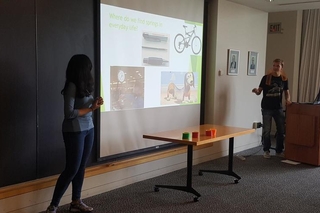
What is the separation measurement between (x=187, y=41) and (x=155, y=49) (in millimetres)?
686

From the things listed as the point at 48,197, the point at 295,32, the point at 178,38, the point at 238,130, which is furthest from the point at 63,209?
the point at 295,32

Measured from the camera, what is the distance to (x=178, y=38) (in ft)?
15.4

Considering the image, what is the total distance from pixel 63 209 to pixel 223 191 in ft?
5.70

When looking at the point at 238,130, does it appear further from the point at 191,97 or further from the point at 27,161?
the point at 27,161

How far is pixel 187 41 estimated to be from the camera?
191 inches

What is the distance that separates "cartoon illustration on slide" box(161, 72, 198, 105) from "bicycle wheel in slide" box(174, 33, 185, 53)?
317 mm

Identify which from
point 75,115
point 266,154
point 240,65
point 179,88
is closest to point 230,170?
point 179,88

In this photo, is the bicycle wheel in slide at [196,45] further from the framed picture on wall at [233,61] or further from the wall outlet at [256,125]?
the wall outlet at [256,125]

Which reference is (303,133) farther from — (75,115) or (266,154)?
(75,115)

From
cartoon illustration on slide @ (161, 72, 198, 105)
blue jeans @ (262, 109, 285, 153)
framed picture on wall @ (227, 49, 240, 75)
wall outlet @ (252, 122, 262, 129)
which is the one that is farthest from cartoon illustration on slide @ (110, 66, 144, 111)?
wall outlet @ (252, 122, 262, 129)

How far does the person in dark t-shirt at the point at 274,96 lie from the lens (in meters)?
Answer: 5.46

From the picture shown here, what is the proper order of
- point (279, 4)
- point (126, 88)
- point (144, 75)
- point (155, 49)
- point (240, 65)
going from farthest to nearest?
1. point (240, 65)
2. point (279, 4)
3. point (155, 49)
4. point (144, 75)
5. point (126, 88)

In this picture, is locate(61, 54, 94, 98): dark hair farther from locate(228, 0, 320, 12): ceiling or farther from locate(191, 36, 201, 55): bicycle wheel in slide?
locate(228, 0, 320, 12): ceiling

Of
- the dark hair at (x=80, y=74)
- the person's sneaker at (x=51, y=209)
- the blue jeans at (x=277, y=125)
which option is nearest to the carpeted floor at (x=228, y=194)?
the person's sneaker at (x=51, y=209)
